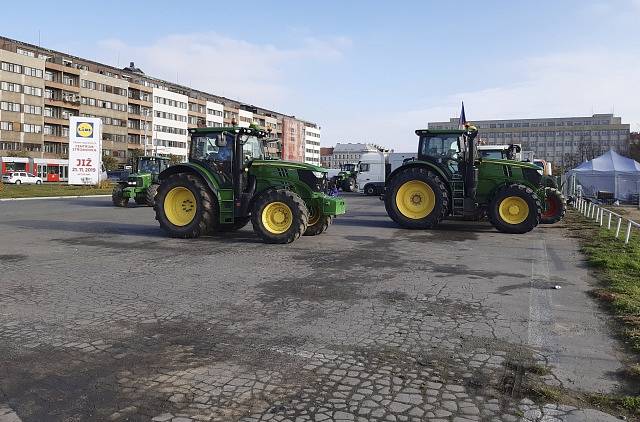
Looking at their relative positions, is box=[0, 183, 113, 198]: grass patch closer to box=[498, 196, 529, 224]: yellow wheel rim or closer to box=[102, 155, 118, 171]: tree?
box=[498, 196, 529, 224]: yellow wheel rim

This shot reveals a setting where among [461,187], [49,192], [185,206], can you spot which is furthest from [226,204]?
[49,192]

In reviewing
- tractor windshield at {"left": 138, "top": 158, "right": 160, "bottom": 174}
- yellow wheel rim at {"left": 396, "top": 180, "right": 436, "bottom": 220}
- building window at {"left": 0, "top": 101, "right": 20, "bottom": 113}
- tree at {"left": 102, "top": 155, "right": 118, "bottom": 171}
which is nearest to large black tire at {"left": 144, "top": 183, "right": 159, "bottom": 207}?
tractor windshield at {"left": 138, "top": 158, "right": 160, "bottom": 174}

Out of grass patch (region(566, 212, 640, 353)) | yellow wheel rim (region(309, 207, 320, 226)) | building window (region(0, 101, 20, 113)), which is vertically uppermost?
building window (region(0, 101, 20, 113))

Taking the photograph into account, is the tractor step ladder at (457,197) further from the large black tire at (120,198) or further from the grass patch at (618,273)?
the large black tire at (120,198)

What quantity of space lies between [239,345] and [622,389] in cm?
315

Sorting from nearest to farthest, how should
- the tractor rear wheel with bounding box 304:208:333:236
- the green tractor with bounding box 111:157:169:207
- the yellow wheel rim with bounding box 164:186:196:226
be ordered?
the yellow wheel rim with bounding box 164:186:196:226, the tractor rear wheel with bounding box 304:208:333:236, the green tractor with bounding box 111:157:169:207

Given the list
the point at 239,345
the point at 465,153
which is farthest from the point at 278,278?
the point at 465,153

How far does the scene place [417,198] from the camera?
15.0m

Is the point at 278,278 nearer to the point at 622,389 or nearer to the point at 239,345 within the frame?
the point at 239,345

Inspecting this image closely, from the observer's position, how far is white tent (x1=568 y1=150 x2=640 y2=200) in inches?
1205

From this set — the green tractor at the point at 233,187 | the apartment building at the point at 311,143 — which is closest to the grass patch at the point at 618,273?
the green tractor at the point at 233,187

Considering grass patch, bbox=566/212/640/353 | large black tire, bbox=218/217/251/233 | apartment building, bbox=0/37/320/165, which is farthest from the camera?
apartment building, bbox=0/37/320/165

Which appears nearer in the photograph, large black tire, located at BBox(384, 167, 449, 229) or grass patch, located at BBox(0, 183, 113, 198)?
large black tire, located at BBox(384, 167, 449, 229)

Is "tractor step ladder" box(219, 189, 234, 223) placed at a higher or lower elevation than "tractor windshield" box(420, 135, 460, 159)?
lower
